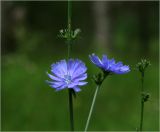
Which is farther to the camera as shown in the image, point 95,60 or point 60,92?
point 60,92

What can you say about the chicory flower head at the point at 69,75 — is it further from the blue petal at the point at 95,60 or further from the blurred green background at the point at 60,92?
the blurred green background at the point at 60,92

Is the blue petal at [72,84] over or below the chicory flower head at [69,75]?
below

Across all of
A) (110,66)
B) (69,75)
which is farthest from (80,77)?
(110,66)

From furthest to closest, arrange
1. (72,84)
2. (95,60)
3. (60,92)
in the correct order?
(60,92) < (95,60) < (72,84)

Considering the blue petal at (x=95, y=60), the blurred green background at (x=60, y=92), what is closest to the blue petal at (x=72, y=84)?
the blue petal at (x=95, y=60)

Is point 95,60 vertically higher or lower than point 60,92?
higher

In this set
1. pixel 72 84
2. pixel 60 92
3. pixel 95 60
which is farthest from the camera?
pixel 60 92

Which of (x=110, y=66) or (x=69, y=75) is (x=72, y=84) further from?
(x=110, y=66)

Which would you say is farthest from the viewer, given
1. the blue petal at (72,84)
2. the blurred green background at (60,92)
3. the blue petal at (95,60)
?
the blurred green background at (60,92)

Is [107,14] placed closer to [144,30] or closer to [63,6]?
[144,30]

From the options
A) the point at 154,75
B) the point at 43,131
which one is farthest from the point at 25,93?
the point at 154,75

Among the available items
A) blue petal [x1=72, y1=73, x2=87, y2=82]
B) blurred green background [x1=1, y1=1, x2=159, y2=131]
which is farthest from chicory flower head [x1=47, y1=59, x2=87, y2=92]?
blurred green background [x1=1, y1=1, x2=159, y2=131]
